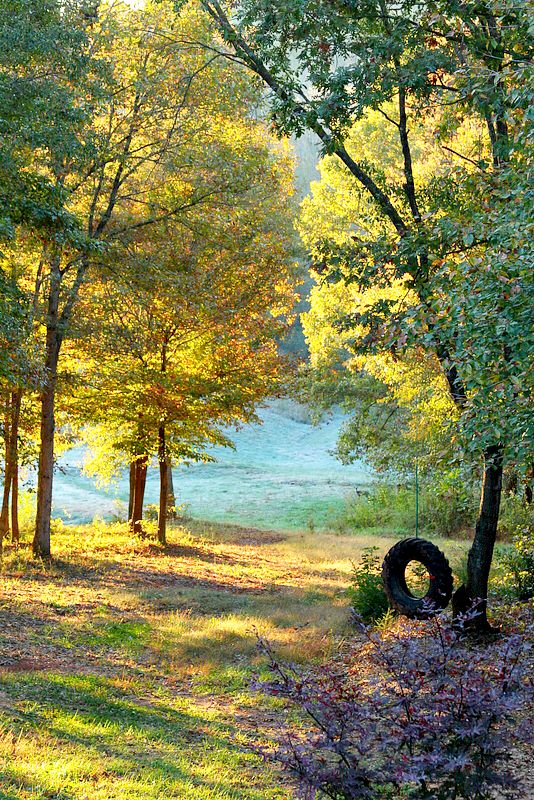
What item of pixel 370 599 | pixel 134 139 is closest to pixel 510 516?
pixel 370 599

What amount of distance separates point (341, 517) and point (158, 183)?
18235mm

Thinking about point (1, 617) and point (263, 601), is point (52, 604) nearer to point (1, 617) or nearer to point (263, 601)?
point (1, 617)

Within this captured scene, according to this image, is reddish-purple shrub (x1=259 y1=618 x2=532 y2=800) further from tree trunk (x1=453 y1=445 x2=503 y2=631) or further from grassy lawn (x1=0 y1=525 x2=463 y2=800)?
tree trunk (x1=453 y1=445 x2=503 y2=631)

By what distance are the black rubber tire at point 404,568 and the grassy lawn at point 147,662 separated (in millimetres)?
947

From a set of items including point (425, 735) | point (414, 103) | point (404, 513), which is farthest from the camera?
point (404, 513)

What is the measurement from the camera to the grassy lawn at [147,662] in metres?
5.71

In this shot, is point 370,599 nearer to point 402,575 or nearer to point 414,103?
point 402,575

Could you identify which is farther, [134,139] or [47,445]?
[134,139]

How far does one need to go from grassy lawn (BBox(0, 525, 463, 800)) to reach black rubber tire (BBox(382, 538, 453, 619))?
37.3 inches

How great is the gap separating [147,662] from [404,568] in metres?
3.70

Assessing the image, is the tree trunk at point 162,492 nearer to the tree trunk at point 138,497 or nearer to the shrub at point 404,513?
the tree trunk at point 138,497

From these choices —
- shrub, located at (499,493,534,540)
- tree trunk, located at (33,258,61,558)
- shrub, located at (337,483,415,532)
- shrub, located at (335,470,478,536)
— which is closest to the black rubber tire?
tree trunk, located at (33,258,61,558)

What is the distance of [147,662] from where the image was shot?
31.7 ft

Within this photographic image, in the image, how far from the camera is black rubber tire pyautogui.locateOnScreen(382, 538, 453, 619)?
10508mm
